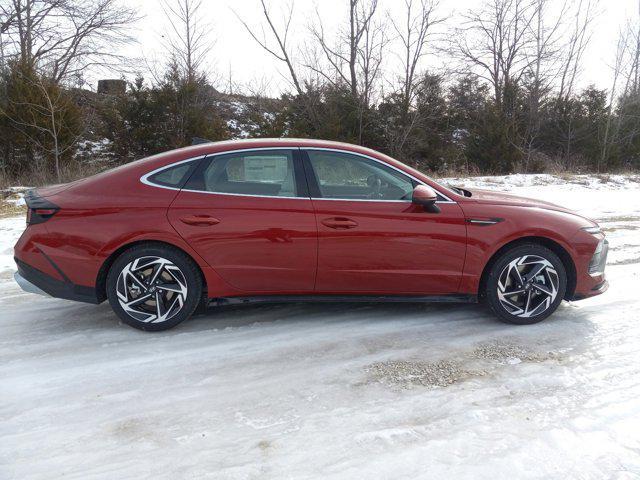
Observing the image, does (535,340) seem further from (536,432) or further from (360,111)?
(360,111)

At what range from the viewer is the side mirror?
3.67 metres

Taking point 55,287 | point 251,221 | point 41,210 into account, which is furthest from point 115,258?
point 251,221

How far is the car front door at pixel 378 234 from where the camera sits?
371 cm

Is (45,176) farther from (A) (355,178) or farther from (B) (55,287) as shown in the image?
(A) (355,178)

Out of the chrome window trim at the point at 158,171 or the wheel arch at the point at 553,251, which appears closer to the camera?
the chrome window trim at the point at 158,171

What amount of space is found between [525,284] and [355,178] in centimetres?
160

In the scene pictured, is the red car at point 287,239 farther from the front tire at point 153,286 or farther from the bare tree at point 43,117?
the bare tree at point 43,117

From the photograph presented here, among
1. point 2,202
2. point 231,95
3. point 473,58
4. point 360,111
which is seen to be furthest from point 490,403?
point 473,58

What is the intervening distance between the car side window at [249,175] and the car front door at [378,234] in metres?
0.19

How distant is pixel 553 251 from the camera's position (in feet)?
12.9

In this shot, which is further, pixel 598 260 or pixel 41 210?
pixel 598 260

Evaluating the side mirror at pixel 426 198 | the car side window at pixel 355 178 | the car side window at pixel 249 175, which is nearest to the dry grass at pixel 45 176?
the car side window at pixel 249 175

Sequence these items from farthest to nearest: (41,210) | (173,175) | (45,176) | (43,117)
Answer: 1. (43,117)
2. (45,176)
3. (173,175)
4. (41,210)

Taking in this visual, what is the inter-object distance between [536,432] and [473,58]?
91.6 ft
